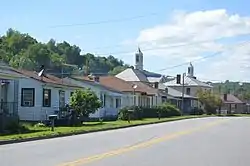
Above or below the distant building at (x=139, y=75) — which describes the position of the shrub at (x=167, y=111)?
below

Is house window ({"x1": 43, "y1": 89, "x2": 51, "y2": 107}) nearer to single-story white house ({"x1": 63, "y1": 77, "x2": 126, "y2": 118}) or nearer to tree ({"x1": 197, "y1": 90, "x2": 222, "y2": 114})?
single-story white house ({"x1": 63, "y1": 77, "x2": 126, "y2": 118})

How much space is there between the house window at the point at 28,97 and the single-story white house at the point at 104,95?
1293cm

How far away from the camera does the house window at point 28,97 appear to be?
150 ft

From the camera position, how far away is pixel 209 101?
365ft

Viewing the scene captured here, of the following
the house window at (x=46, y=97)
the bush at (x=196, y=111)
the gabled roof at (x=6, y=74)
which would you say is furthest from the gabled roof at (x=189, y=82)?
the gabled roof at (x=6, y=74)

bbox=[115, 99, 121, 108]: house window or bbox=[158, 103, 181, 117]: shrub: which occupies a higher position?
bbox=[115, 99, 121, 108]: house window

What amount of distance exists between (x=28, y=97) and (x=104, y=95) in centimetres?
1987

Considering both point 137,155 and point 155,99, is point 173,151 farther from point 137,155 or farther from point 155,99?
point 155,99

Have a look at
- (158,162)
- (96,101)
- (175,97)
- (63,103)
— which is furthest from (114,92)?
(158,162)

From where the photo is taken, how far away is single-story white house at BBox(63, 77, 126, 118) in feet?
203

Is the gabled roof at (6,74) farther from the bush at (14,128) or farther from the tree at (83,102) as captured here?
the tree at (83,102)

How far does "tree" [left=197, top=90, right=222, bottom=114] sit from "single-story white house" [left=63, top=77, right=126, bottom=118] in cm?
4012

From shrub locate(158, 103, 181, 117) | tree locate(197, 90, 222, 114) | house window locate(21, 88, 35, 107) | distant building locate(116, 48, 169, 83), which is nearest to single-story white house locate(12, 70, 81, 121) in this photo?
house window locate(21, 88, 35, 107)

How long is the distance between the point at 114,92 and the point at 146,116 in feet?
18.4
